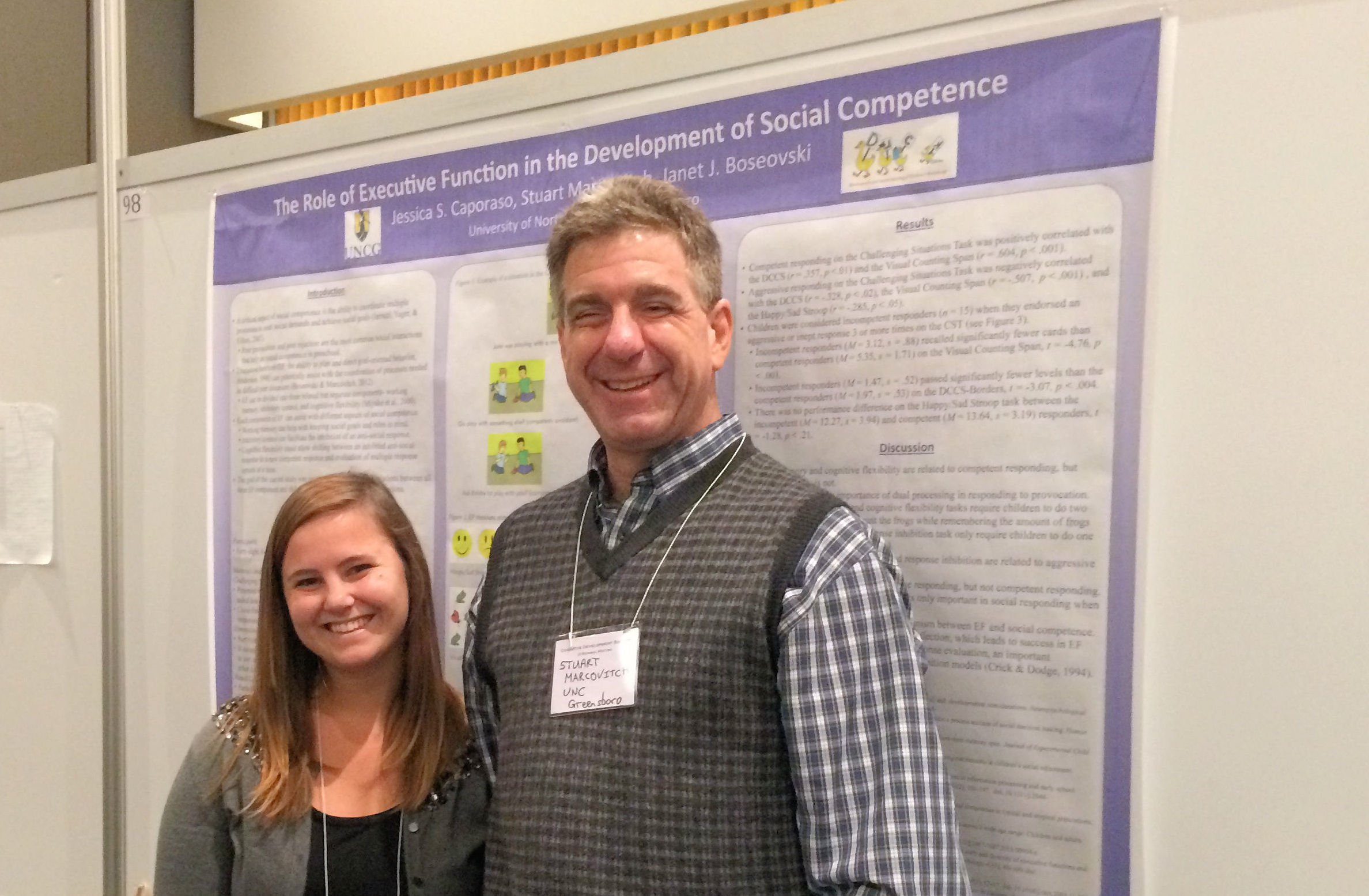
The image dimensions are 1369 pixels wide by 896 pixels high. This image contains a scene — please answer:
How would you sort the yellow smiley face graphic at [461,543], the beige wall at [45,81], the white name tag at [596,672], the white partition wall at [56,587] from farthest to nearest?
the beige wall at [45,81], the white partition wall at [56,587], the yellow smiley face graphic at [461,543], the white name tag at [596,672]

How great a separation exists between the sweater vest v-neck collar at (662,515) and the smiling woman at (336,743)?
1.19 feet

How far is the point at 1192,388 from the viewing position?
3.92 ft

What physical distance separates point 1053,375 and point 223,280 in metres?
1.63

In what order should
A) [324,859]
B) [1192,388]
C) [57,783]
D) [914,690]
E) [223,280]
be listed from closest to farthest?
[914,690] < [1192,388] < [324,859] < [223,280] < [57,783]

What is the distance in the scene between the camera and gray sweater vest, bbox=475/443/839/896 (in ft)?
3.67

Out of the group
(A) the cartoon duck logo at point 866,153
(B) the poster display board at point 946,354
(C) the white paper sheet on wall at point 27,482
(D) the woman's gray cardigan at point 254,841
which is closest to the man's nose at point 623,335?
(B) the poster display board at point 946,354

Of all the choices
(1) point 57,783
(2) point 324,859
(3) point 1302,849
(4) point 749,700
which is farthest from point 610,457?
(1) point 57,783

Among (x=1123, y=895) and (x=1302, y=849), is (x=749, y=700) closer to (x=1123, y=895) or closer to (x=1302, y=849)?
(x=1123, y=895)

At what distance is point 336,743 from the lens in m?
1.43

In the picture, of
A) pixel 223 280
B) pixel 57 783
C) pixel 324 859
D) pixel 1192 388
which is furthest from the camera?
pixel 57 783

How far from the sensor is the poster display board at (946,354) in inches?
48.2

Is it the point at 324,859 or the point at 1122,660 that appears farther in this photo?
the point at 324,859

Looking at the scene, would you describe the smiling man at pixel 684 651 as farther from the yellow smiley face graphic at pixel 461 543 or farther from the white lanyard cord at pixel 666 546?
the yellow smiley face graphic at pixel 461 543

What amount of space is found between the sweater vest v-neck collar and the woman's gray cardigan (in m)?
0.41
